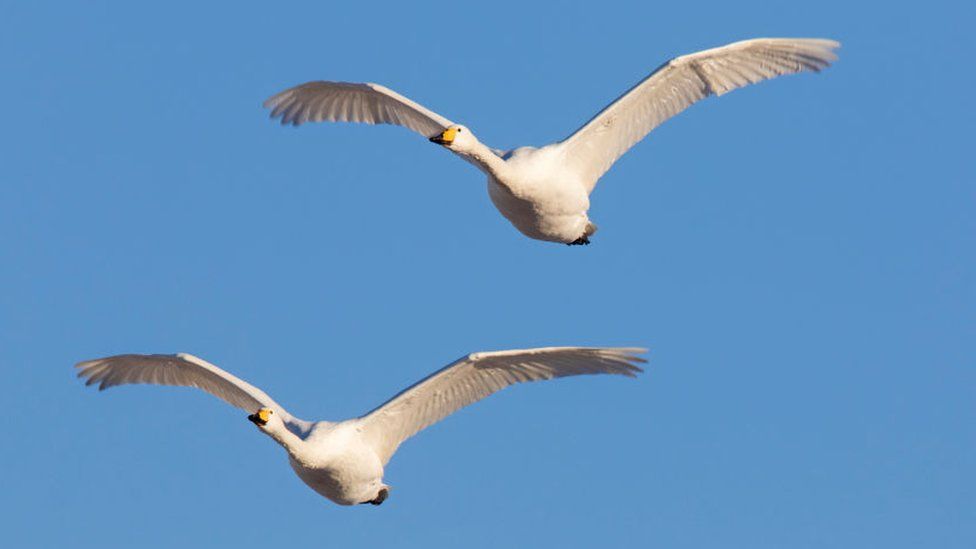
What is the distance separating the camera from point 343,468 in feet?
78.5

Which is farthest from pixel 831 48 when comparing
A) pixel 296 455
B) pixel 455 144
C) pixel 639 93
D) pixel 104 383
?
pixel 104 383

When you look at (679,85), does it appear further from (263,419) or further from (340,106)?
(263,419)

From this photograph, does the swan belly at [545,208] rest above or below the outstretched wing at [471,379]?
above

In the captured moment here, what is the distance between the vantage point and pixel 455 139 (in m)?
23.8

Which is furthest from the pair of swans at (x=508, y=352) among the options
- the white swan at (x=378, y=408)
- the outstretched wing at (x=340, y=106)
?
the outstretched wing at (x=340, y=106)

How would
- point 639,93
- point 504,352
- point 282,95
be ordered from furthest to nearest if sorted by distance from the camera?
point 282,95, point 639,93, point 504,352

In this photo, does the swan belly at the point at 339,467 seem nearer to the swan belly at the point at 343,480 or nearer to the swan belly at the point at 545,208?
the swan belly at the point at 343,480

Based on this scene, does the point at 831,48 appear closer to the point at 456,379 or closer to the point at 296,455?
the point at 456,379

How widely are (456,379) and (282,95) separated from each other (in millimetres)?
5649

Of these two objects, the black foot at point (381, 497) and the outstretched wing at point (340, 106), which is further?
the outstretched wing at point (340, 106)

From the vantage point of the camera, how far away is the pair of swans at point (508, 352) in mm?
23656

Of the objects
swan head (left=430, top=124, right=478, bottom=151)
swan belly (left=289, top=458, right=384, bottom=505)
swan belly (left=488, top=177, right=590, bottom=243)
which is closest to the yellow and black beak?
swan head (left=430, top=124, right=478, bottom=151)

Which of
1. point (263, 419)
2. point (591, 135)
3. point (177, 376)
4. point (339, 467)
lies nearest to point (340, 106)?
point (591, 135)

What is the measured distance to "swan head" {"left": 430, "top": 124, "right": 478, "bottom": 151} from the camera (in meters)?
23.7
